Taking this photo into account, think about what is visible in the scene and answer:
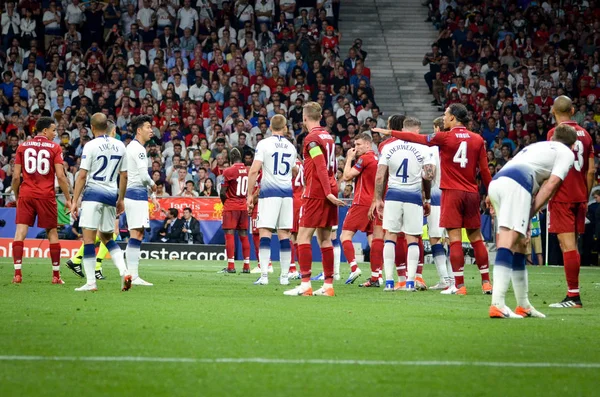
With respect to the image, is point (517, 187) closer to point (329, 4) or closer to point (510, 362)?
point (510, 362)

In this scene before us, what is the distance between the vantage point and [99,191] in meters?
14.1

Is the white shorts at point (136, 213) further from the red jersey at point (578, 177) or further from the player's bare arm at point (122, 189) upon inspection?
the red jersey at point (578, 177)

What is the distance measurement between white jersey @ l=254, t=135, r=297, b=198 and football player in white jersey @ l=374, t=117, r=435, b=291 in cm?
149

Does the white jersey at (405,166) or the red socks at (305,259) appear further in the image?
the white jersey at (405,166)

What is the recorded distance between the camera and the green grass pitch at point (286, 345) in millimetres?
6438

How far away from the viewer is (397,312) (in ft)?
36.4

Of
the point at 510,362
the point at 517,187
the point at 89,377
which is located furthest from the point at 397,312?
the point at 89,377

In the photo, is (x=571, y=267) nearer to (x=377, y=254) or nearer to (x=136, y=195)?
(x=377, y=254)

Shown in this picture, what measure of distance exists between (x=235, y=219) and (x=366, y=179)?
5.98 meters

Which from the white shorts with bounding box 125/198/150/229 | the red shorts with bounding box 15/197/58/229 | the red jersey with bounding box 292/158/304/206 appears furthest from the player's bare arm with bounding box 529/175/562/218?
the red jersey with bounding box 292/158/304/206

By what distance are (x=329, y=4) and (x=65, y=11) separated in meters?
8.94

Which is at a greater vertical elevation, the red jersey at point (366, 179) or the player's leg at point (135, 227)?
the red jersey at point (366, 179)

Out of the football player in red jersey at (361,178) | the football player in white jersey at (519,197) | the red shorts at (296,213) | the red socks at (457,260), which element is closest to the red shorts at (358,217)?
the football player in red jersey at (361,178)

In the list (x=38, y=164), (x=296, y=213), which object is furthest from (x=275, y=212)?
(x=38, y=164)
